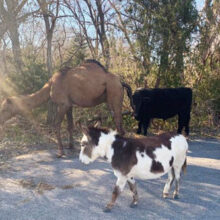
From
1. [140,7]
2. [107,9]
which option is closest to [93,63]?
[140,7]

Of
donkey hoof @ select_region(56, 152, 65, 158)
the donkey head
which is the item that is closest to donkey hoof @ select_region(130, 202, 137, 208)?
the donkey head

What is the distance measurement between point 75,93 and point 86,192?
2.91 meters

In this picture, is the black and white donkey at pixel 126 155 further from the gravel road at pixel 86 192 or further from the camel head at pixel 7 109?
the camel head at pixel 7 109

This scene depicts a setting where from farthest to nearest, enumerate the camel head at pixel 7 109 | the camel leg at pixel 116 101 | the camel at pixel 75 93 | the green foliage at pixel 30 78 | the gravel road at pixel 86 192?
the green foliage at pixel 30 78, the camel head at pixel 7 109, the camel leg at pixel 116 101, the camel at pixel 75 93, the gravel road at pixel 86 192

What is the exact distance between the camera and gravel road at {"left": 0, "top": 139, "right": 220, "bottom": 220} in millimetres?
3771

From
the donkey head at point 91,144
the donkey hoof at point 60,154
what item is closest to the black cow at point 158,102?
the donkey hoof at point 60,154

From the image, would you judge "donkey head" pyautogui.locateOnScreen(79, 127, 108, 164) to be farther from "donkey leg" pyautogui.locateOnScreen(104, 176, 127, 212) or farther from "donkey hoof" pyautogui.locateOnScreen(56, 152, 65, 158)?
"donkey hoof" pyautogui.locateOnScreen(56, 152, 65, 158)

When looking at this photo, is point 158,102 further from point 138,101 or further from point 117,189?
point 117,189

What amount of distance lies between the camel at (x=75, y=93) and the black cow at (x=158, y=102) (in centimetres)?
95

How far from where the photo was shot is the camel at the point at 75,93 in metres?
6.73

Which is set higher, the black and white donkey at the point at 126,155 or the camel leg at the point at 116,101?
the camel leg at the point at 116,101

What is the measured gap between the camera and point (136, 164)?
3.80 meters

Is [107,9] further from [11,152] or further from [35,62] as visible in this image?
[11,152]

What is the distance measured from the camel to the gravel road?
109 cm
